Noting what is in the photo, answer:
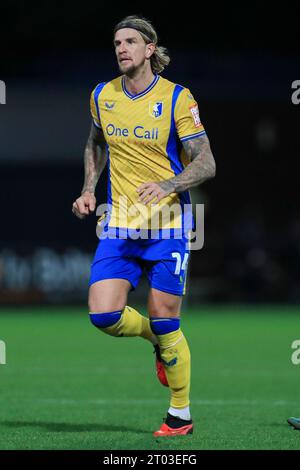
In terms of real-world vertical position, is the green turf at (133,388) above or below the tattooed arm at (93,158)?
below

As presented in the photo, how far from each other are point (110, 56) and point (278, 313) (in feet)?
28.3

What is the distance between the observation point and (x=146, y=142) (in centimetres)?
686

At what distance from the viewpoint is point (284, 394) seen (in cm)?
910

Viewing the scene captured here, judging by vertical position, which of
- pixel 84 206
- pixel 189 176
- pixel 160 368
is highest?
pixel 189 176

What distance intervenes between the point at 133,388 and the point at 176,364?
8.42ft

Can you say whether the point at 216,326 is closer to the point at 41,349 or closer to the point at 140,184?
the point at 41,349

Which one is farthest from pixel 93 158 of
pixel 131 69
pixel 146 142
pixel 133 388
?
pixel 133 388

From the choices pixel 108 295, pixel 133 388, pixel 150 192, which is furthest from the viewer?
pixel 133 388

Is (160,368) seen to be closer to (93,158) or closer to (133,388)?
(93,158)

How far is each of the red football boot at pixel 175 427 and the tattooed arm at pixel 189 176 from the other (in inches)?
53.8

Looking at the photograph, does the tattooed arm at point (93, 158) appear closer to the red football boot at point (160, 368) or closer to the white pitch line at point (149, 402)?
the red football boot at point (160, 368)

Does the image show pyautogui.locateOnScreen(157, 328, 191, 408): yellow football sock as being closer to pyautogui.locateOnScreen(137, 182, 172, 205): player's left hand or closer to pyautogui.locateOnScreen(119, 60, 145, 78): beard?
pyautogui.locateOnScreen(137, 182, 172, 205): player's left hand

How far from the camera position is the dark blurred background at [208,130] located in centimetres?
2092

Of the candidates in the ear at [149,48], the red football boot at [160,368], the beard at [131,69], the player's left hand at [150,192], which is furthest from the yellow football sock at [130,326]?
the ear at [149,48]
